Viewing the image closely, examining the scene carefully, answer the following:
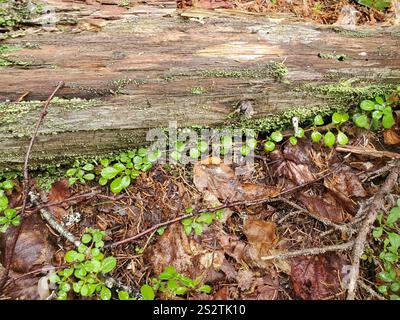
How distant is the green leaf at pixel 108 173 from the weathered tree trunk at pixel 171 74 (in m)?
0.18

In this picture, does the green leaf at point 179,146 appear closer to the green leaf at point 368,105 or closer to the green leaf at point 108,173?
the green leaf at point 108,173

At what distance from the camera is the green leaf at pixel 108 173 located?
2.45m

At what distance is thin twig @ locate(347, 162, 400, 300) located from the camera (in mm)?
2040

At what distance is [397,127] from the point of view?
264cm

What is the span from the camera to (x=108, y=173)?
2.45m

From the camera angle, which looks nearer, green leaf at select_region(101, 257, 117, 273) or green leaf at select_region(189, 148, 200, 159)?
green leaf at select_region(101, 257, 117, 273)

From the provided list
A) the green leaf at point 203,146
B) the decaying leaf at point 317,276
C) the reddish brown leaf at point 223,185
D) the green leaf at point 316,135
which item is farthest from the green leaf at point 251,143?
the decaying leaf at point 317,276

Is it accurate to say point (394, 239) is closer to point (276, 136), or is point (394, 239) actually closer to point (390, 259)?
point (390, 259)

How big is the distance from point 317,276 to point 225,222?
2.40ft

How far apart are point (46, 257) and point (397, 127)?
114 inches

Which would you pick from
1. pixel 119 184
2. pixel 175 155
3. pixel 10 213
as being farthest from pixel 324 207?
pixel 10 213

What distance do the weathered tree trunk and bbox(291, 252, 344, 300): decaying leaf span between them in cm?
113

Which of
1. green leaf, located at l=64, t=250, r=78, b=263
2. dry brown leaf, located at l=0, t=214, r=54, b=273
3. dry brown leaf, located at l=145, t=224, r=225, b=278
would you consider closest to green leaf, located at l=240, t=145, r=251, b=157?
dry brown leaf, located at l=145, t=224, r=225, b=278

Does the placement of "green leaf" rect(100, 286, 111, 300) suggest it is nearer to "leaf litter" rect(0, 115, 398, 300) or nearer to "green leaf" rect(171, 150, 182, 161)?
"leaf litter" rect(0, 115, 398, 300)
